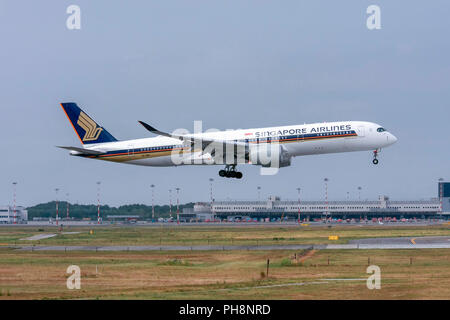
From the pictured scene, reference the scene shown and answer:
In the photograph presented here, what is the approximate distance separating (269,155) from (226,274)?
23.2m

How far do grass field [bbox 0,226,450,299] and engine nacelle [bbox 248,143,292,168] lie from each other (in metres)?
10.00

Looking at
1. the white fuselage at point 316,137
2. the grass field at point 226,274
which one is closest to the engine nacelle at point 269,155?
the white fuselage at point 316,137

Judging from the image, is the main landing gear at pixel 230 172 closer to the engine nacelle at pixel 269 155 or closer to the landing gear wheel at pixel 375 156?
the engine nacelle at pixel 269 155

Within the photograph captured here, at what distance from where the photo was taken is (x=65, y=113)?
90438 mm

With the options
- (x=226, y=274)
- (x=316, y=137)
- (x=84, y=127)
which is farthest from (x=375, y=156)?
(x=84, y=127)

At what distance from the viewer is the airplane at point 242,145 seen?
73062 millimetres

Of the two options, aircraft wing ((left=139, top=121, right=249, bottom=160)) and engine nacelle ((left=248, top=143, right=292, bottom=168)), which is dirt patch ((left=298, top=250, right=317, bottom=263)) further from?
aircraft wing ((left=139, top=121, right=249, bottom=160))

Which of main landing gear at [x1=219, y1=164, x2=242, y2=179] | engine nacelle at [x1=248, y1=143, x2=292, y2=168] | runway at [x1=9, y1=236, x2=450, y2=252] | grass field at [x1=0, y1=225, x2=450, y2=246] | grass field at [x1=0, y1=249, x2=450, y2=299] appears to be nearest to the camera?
grass field at [x1=0, y1=249, x2=450, y2=299]

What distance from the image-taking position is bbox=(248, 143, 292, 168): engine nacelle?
73375 millimetres

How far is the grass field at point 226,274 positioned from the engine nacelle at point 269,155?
32.8ft

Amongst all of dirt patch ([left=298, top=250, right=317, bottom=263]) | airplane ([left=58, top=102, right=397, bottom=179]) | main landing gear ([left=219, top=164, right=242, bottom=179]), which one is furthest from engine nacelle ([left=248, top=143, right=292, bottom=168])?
dirt patch ([left=298, top=250, right=317, bottom=263])

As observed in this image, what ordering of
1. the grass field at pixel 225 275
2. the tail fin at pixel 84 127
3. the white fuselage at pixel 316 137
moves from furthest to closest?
1. the tail fin at pixel 84 127
2. the white fuselage at pixel 316 137
3. the grass field at pixel 225 275

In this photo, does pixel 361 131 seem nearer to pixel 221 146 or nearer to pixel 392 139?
pixel 392 139

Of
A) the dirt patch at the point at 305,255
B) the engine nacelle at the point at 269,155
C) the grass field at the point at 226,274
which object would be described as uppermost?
the engine nacelle at the point at 269,155
